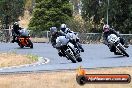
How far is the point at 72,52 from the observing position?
22484 millimetres

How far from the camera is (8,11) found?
182 feet

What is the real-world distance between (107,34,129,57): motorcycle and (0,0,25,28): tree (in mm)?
31109

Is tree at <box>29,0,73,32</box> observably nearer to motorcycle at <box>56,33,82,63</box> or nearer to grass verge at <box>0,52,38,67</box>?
grass verge at <box>0,52,38,67</box>

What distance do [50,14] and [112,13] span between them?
9.48 m

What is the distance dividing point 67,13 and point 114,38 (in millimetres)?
32320

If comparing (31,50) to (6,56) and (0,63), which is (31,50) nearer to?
(6,56)

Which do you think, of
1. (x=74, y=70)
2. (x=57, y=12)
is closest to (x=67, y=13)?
(x=57, y=12)

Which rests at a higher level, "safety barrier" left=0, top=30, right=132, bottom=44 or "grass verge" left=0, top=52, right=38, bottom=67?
"grass verge" left=0, top=52, right=38, bottom=67

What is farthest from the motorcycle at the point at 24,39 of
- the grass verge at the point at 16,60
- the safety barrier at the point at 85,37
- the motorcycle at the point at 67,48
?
the motorcycle at the point at 67,48

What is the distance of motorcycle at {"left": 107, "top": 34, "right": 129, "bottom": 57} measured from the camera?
80.5 feet

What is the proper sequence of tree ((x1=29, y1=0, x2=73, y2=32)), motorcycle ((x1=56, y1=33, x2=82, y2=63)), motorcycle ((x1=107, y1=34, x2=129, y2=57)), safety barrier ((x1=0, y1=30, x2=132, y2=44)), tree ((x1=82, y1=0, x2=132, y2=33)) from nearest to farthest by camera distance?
1. motorcycle ((x1=56, y1=33, x2=82, y2=63))
2. motorcycle ((x1=107, y1=34, x2=129, y2=57))
3. safety barrier ((x1=0, y1=30, x2=132, y2=44))
4. tree ((x1=82, y1=0, x2=132, y2=33))
5. tree ((x1=29, y1=0, x2=73, y2=32))

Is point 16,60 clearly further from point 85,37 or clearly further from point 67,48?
point 85,37

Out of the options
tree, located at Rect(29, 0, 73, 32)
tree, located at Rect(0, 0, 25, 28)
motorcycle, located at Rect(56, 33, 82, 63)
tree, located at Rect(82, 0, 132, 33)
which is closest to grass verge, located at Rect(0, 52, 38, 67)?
motorcycle, located at Rect(56, 33, 82, 63)

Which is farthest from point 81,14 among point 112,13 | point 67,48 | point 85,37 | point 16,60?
point 67,48
